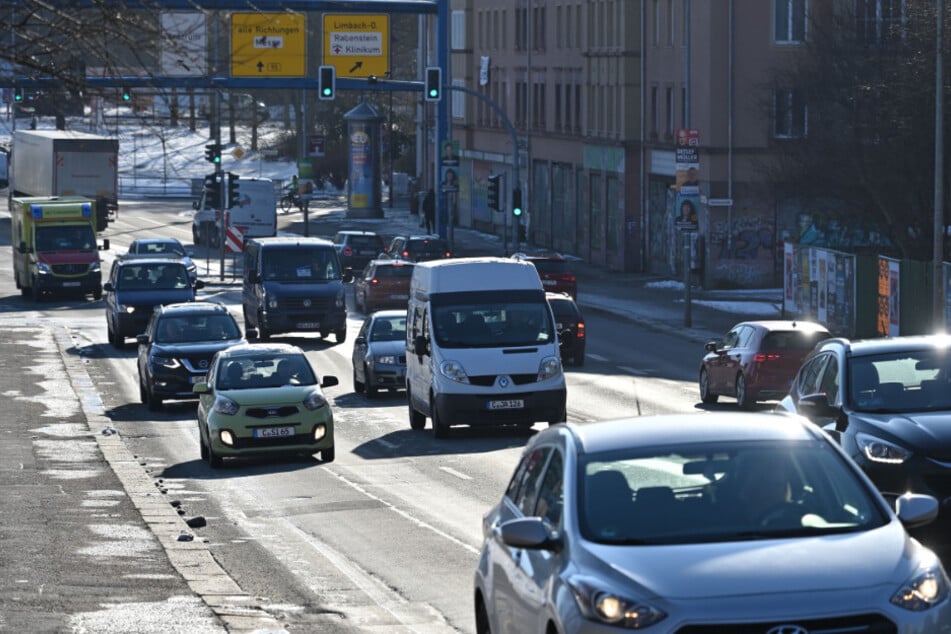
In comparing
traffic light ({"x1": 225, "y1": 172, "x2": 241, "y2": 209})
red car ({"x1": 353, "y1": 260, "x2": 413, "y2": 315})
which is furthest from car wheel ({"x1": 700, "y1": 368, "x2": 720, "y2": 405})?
traffic light ({"x1": 225, "y1": 172, "x2": 241, "y2": 209})

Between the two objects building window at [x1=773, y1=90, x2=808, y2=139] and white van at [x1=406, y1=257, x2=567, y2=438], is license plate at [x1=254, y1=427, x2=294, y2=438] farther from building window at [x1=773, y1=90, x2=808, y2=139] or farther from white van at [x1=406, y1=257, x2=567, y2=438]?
building window at [x1=773, y1=90, x2=808, y2=139]

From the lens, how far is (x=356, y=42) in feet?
214

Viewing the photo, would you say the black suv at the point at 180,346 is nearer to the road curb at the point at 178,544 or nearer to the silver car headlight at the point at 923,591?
the road curb at the point at 178,544

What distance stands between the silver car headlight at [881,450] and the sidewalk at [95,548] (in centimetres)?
426

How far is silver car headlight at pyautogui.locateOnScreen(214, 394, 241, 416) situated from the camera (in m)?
24.5

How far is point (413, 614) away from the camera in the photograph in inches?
521

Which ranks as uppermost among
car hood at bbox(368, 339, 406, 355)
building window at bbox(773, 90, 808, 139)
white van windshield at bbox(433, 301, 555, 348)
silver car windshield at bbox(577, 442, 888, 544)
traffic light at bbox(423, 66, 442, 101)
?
traffic light at bbox(423, 66, 442, 101)

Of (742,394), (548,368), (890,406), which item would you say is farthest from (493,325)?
(890,406)

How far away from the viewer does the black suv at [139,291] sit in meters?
43.1

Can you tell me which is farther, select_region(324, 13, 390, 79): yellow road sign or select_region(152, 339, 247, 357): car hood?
select_region(324, 13, 390, 79): yellow road sign

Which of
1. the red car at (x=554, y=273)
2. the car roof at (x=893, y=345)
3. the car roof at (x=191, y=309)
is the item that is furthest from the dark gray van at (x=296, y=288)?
the car roof at (x=893, y=345)

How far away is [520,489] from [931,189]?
38.9m

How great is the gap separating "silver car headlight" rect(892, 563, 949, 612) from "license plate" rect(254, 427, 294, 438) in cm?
1676

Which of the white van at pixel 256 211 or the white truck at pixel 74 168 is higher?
the white truck at pixel 74 168
